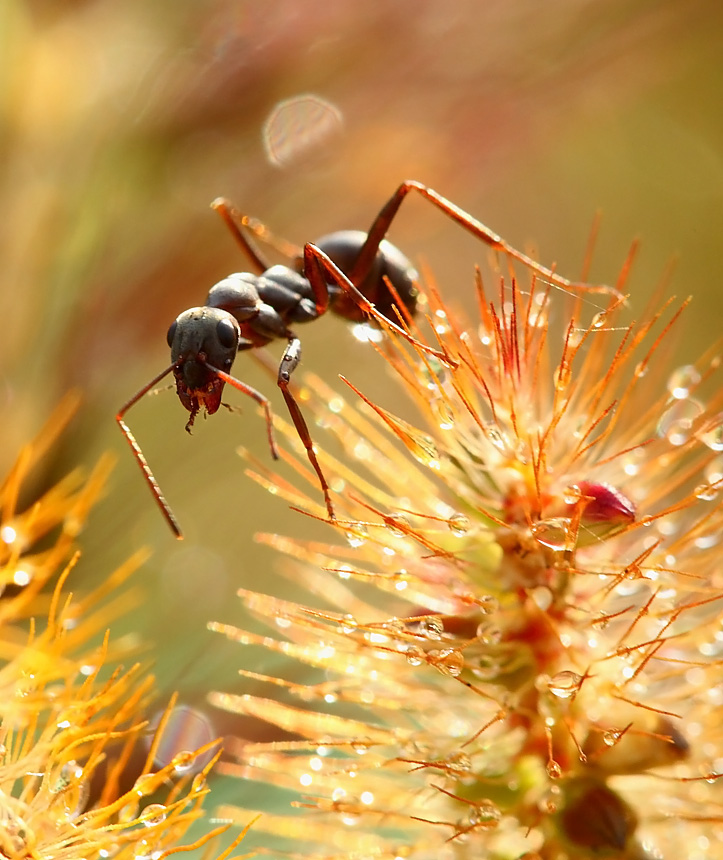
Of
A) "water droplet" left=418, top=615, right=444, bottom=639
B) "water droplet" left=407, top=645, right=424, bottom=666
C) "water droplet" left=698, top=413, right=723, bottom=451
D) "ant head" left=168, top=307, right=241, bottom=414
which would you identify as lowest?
"water droplet" left=407, top=645, right=424, bottom=666

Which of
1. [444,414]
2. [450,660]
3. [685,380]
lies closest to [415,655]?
[450,660]

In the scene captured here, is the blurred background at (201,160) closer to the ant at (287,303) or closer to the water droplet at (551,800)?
the ant at (287,303)

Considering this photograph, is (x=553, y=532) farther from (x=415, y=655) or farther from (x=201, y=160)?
(x=201, y=160)

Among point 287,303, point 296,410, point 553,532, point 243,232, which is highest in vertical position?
point 243,232

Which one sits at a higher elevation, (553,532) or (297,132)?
(297,132)

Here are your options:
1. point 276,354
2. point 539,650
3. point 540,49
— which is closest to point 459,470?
point 539,650

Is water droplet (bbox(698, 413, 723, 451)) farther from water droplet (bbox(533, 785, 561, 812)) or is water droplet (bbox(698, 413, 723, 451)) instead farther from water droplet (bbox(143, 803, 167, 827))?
water droplet (bbox(143, 803, 167, 827))

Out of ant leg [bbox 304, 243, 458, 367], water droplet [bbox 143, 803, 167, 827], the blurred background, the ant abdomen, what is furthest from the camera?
the blurred background

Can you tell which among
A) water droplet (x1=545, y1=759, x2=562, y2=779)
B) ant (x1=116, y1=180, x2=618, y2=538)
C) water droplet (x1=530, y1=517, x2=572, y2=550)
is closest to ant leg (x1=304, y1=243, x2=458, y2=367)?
ant (x1=116, y1=180, x2=618, y2=538)
